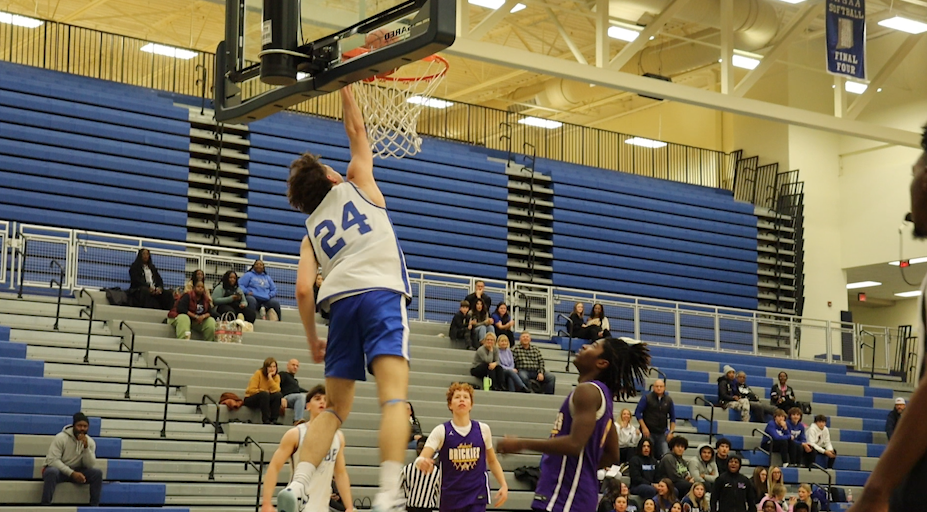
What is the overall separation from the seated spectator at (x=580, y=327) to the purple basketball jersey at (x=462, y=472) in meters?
10.6

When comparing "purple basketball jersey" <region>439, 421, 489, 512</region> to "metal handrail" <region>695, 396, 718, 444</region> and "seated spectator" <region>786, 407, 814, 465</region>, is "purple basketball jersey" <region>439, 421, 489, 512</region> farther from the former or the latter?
"seated spectator" <region>786, 407, 814, 465</region>

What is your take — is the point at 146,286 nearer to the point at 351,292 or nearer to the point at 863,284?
the point at 351,292

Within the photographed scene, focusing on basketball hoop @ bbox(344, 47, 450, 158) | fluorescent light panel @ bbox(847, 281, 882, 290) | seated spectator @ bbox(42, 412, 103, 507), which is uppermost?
basketball hoop @ bbox(344, 47, 450, 158)

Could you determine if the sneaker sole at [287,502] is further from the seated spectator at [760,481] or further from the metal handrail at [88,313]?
the seated spectator at [760,481]

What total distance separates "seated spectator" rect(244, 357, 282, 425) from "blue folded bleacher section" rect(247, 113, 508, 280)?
6.63m

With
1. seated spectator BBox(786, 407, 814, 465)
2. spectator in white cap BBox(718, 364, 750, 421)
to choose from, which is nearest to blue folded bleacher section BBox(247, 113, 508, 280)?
spectator in white cap BBox(718, 364, 750, 421)

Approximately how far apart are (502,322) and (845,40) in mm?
7250

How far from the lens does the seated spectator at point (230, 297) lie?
637 inches

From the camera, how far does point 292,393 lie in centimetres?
1451

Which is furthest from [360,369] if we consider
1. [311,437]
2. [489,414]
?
[489,414]

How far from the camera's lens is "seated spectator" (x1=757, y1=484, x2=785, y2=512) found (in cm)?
1470

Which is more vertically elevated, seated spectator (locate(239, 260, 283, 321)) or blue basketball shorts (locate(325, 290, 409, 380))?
seated spectator (locate(239, 260, 283, 321))

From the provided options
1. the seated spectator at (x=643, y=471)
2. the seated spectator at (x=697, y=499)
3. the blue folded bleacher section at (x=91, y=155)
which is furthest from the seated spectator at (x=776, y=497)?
the blue folded bleacher section at (x=91, y=155)

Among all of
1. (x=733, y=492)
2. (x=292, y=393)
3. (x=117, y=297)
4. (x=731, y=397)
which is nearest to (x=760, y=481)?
(x=733, y=492)
